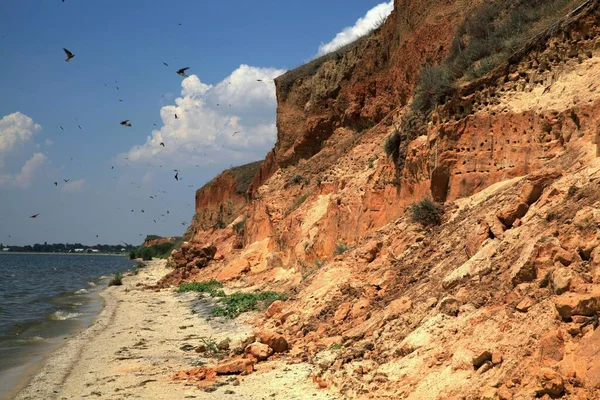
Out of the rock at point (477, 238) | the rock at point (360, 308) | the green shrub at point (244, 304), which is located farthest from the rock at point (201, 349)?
the rock at point (477, 238)

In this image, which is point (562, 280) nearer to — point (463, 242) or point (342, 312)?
point (463, 242)

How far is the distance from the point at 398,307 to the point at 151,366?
423 centimetres

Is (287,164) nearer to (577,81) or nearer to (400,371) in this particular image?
(577,81)

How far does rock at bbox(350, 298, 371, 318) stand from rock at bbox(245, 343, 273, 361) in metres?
1.58

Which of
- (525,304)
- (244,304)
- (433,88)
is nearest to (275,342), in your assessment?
(525,304)

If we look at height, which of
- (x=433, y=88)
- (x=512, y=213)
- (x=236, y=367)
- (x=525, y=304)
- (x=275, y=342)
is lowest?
(x=236, y=367)

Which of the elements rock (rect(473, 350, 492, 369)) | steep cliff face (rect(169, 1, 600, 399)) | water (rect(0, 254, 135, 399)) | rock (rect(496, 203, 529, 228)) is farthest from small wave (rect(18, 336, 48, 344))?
rock (rect(473, 350, 492, 369))

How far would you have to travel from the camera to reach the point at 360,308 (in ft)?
32.1

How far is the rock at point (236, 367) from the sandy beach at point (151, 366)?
6.2 inches

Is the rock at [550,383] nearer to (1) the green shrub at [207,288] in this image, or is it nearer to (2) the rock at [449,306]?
(2) the rock at [449,306]

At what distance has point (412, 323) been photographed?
7.47 m

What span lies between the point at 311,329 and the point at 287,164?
20170mm

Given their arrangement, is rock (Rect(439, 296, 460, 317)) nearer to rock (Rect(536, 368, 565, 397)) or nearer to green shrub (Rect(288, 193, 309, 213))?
rock (Rect(536, 368, 565, 397))

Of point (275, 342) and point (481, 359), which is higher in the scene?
point (481, 359)
